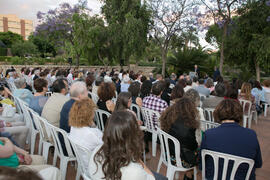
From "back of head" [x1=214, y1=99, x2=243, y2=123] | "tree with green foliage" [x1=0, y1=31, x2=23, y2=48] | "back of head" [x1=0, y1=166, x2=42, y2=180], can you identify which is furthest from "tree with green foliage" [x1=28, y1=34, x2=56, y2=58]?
"back of head" [x1=0, y1=166, x2=42, y2=180]

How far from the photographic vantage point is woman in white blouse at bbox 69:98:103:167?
7.21ft

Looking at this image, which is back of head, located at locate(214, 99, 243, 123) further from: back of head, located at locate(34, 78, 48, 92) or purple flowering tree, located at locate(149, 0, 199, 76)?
purple flowering tree, located at locate(149, 0, 199, 76)

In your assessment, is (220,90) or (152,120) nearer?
(152,120)

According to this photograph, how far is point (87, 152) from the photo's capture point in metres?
2.00

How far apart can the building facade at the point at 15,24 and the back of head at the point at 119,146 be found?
107 meters

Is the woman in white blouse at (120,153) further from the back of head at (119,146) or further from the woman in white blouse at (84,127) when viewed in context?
the woman in white blouse at (84,127)

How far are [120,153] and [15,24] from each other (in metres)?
114

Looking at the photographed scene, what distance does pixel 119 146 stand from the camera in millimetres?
1493

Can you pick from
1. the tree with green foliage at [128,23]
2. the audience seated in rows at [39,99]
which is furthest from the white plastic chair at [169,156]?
the tree with green foliage at [128,23]

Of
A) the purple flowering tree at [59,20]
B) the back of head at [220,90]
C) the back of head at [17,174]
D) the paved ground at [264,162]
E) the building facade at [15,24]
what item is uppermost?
the building facade at [15,24]

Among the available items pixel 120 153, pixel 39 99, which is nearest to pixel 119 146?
pixel 120 153

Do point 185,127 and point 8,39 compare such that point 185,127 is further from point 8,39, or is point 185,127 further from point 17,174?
point 8,39

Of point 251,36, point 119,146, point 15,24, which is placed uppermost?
point 15,24

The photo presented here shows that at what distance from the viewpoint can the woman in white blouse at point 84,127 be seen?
220 cm
